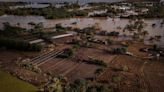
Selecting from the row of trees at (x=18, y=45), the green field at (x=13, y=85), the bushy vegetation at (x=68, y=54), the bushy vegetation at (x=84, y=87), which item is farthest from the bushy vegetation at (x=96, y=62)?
the green field at (x=13, y=85)

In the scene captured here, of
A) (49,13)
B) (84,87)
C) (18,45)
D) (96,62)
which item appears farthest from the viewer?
(49,13)

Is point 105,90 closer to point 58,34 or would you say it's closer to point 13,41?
point 13,41

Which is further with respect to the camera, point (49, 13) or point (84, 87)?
point (49, 13)

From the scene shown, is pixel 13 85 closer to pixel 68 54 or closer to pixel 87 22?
pixel 68 54

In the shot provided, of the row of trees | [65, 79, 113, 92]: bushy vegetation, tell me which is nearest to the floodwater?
the row of trees

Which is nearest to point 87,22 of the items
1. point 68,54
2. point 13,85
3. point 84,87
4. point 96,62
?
point 68,54

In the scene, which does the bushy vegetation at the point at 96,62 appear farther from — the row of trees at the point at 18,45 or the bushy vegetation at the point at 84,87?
the row of trees at the point at 18,45

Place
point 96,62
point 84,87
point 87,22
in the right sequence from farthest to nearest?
point 87,22, point 96,62, point 84,87

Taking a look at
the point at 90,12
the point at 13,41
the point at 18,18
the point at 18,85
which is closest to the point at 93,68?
the point at 18,85
